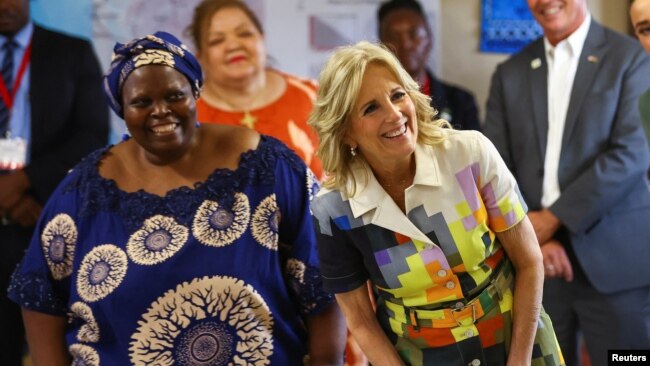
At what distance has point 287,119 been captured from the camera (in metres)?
3.41

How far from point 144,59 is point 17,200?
150 centimetres

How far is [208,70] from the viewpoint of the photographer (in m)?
3.55

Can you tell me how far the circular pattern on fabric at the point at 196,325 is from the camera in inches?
91.7

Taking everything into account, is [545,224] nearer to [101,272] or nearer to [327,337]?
[327,337]

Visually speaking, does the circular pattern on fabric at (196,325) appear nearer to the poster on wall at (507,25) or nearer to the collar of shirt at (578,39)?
the collar of shirt at (578,39)

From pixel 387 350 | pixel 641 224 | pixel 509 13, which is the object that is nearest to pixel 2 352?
pixel 387 350

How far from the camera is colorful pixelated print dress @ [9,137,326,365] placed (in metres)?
2.33

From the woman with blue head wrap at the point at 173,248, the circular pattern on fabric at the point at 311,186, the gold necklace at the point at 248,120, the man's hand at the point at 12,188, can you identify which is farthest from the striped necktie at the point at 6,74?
the circular pattern on fabric at the point at 311,186

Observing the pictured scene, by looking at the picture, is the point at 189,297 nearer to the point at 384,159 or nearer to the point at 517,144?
the point at 384,159

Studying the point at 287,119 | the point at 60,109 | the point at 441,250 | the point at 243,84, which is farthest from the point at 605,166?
the point at 60,109

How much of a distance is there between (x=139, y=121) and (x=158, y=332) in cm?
59

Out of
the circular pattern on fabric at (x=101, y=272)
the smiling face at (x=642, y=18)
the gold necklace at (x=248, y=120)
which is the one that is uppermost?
the smiling face at (x=642, y=18)

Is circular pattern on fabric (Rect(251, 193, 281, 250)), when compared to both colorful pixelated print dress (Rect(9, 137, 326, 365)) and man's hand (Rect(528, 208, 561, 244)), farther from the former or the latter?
man's hand (Rect(528, 208, 561, 244))

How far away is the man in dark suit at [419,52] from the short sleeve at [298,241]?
170cm
